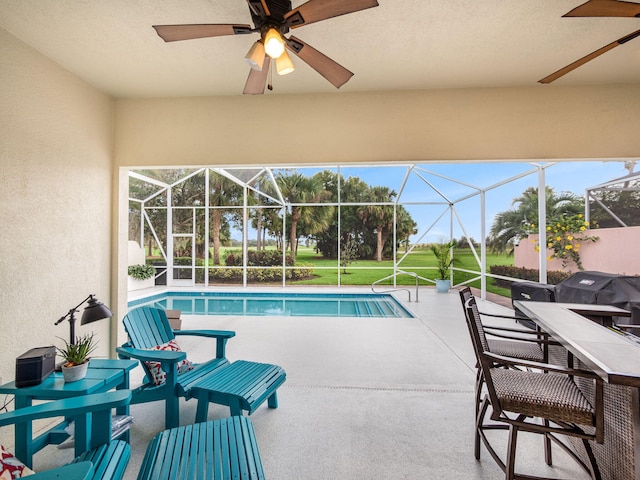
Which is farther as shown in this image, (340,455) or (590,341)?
(340,455)

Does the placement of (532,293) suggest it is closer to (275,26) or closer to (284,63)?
(284,63)

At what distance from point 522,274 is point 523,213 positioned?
1.64 m

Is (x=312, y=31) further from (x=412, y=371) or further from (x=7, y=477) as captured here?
(x=412, y=371)

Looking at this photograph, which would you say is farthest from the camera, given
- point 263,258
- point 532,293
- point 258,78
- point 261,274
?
point 263,258

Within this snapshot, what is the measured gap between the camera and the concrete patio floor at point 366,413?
6.57ft

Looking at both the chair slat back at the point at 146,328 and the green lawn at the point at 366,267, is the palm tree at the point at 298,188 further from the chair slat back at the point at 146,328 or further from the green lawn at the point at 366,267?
the chair slat back at the point at 146,328

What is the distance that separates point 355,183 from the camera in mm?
14227

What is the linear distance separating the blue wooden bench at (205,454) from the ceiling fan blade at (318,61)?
7.04 feet

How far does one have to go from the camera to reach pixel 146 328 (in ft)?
9.02

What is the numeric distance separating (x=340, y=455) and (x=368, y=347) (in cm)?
229

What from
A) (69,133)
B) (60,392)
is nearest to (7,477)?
(60,392)

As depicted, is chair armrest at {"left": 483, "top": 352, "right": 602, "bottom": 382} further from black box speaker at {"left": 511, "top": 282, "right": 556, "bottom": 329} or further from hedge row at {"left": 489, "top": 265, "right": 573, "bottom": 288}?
hedge row at {"left": 489, "top": 265, "right": 573, "bottom": 288}

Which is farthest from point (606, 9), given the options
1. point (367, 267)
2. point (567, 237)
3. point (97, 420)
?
point (367, 267)

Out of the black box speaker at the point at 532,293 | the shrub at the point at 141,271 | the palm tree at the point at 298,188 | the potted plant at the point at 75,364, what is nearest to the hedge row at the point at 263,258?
the palm tree at the point at 298,188
